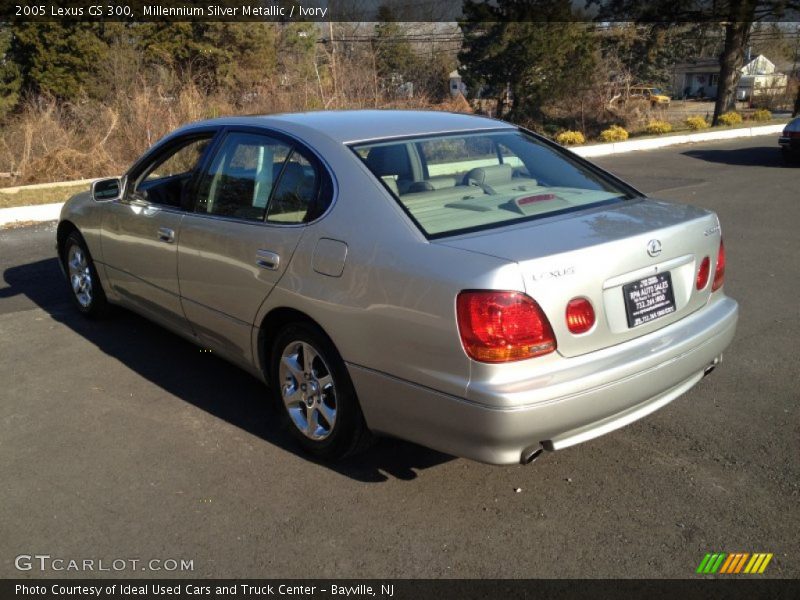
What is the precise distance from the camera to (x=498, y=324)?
281 cm

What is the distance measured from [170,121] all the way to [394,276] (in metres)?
14.3

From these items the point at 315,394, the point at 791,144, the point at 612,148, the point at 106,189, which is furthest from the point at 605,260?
the point at 612,148

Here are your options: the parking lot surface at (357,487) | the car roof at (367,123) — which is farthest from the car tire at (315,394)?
the car roof at (367,123)

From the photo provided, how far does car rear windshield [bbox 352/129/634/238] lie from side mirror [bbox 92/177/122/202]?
246 centimetres

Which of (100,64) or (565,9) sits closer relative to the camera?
(100,64)

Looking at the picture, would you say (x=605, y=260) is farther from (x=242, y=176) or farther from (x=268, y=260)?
(x=242, y=176)

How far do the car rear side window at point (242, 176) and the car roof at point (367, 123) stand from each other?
11 centimetres

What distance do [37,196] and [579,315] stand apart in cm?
1158

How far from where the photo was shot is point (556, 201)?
3.61m

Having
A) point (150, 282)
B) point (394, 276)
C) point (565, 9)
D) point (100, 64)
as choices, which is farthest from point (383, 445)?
point (565, 9)

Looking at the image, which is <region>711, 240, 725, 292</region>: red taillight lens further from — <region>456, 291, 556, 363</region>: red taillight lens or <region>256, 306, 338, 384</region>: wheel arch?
<region>256, 306, 338, 384</region>: wheel arch

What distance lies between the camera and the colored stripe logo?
283cm

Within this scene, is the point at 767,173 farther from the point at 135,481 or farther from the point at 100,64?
the point at 100,64

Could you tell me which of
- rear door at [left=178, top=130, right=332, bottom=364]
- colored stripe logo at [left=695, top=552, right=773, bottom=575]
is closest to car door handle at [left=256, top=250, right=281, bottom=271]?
rear door at [left=178, top=130, right=332, bottom=364]
